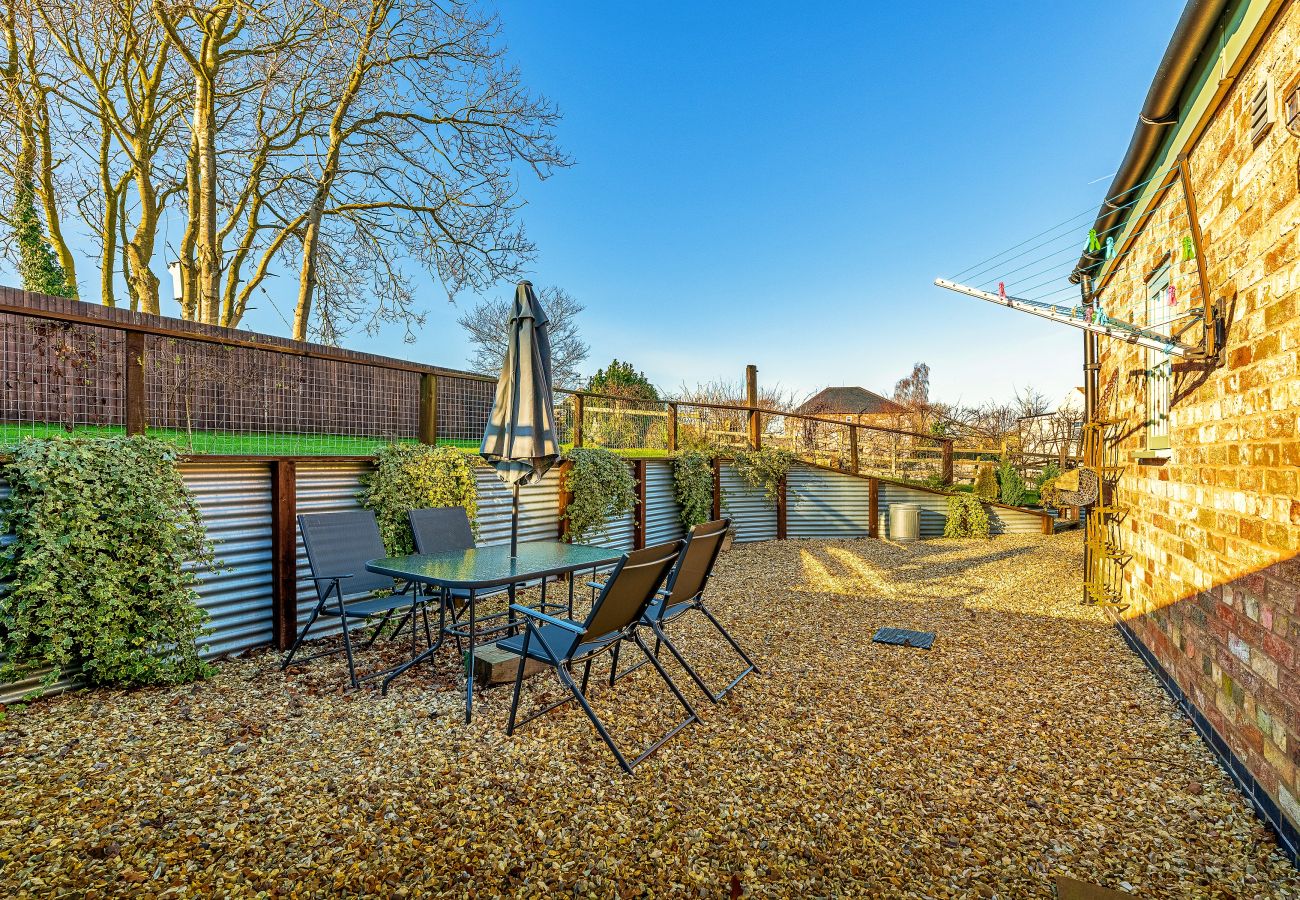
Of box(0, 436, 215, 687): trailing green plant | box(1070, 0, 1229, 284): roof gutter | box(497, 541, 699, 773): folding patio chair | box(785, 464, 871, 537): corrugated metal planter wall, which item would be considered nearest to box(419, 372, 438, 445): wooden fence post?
box(0, 436, 215, 687): trailing green plant

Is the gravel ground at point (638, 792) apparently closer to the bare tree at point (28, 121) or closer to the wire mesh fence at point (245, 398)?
the wire mesh fence at point (245, 398)

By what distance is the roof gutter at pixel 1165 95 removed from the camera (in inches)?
111

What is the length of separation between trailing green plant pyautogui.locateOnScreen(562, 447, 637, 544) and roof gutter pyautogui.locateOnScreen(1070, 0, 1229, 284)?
5.11 m

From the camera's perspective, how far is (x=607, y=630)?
2982 millimetres

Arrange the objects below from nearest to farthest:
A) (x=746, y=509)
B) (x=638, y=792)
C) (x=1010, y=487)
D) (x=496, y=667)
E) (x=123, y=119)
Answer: (x=638, y=792) < (x=496, y=667) < (x=123, y=119) < (x=746, y=509) < (x=1010, y=487)

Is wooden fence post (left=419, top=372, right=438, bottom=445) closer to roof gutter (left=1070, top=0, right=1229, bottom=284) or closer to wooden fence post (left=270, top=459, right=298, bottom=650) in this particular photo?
wooden fence post (left=270, top=459, right=298, bottom=650)

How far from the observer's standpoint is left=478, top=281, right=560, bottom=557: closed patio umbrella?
13.9 feet

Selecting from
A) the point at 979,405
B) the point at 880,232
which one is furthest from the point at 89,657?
the point at 979,405

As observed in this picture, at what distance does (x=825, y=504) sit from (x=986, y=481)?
9.96ft

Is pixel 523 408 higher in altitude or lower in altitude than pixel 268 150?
lower

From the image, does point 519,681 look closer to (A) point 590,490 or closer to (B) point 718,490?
(A) point 590,490

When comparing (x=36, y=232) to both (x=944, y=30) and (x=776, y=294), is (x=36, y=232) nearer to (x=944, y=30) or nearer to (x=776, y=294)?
(x=944, y=30)

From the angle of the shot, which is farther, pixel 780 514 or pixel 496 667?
pixel 780 514

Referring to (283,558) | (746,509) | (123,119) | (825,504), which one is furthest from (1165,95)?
(123,119)
